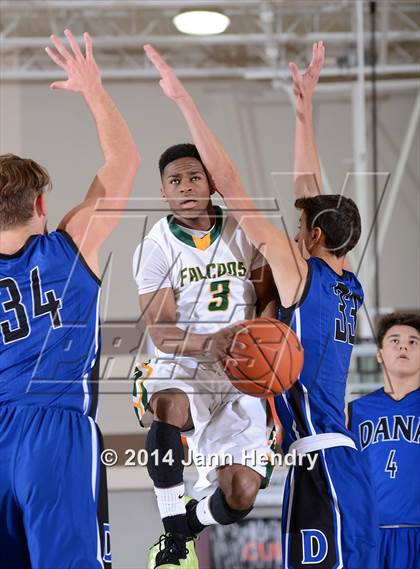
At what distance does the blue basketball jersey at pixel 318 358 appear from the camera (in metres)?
4.02

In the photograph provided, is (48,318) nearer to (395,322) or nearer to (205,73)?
(395,322)

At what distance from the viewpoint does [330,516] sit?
12.8ft

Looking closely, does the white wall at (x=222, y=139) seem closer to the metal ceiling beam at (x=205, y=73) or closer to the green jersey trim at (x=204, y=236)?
the metal ceiling beam at (x=205, y=73)

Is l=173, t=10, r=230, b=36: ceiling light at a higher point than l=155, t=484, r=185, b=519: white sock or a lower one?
higher

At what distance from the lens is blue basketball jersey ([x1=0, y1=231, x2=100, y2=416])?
3.29 meters

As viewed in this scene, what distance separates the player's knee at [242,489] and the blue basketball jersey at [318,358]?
0.65 ft

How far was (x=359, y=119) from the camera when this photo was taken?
20.4ft

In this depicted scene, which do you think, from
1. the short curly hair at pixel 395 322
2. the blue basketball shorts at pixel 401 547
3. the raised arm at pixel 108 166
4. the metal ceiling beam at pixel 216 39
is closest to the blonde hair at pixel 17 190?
the raised arm at pixel 108 166

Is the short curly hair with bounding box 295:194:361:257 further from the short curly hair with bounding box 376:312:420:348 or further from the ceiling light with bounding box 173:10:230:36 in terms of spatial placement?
the ceiling light with bounding box 173:10:230:36

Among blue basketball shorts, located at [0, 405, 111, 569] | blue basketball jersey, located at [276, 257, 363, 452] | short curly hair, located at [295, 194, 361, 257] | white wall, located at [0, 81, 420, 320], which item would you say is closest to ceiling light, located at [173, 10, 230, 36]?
white wall, located at [0, 81, 420, 320]

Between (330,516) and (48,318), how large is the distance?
1524mm

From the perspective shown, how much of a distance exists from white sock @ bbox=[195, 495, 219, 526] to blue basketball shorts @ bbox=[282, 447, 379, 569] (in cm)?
33

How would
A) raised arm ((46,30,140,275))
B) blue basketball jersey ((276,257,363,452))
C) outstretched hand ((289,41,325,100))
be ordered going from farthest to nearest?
outstretched hand ((289,41,325,100))
blue basketball jersey ((276,257,363,452))
raised arm ((46,30,140,275))

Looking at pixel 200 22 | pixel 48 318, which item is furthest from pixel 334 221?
pixel 200 22
